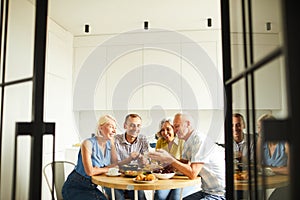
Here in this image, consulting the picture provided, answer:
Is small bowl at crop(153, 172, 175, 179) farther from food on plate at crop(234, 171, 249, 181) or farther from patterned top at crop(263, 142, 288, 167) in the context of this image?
patterned top at crop(263, 142, 288, 167)

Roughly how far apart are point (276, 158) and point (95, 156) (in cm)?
210

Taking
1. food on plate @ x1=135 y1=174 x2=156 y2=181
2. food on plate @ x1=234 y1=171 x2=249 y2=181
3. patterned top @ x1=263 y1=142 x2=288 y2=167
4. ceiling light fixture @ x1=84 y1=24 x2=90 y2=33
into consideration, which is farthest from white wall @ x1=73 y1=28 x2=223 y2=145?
patterned top @ x1=263 y1=142 x2=288 y2=167

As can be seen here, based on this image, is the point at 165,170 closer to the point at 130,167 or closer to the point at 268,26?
the point at 130,167

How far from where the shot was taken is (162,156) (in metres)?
2.61

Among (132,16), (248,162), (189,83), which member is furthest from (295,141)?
(189,83)

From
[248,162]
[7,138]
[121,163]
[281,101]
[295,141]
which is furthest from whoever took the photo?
[121,163]

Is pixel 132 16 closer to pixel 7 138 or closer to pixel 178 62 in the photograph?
pixel 178 62

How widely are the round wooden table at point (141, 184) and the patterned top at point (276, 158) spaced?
1.50 m

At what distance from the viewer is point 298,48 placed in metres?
0.54

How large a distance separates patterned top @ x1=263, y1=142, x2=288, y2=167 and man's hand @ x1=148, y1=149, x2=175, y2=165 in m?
1.73

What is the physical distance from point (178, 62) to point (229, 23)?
3050 millimetres

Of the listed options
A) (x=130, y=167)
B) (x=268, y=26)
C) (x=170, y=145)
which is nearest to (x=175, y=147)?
(x=170, y=145)

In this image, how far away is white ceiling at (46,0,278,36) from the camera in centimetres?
329

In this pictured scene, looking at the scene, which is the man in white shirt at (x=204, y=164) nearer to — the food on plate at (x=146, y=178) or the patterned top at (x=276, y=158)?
the food on plate at (x=146, y=178)
